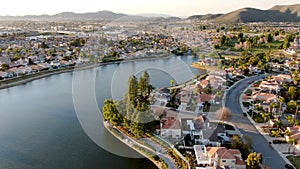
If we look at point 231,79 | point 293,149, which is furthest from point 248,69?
point 293,149

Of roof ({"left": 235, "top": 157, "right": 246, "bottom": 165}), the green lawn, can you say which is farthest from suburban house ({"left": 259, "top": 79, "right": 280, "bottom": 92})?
roof ({"left": 235, "top": 157, "right": 246, "bottom": 165})

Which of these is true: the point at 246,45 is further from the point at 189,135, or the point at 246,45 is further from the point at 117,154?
the point at 117,154

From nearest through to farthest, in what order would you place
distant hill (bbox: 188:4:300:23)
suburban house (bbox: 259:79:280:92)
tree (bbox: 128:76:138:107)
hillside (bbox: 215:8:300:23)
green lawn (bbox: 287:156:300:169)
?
green lawn (bbox: 287:156:300:169)
tree (bbox: 128:76:138:107)
suburban house (bbox: 259:79:280:92)
hillside (bbox: 215:8:300:23)
distant hill (bbox: 188:4:300:23)

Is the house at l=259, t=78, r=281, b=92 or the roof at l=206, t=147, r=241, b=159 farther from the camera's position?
the house at l=259, t=78, r=281, b=92

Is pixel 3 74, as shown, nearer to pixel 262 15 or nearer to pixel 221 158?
pixel 221 158

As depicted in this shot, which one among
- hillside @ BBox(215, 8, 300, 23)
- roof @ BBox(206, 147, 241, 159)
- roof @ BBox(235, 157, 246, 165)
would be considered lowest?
roof @ BBox(235, 157, 246, 165)

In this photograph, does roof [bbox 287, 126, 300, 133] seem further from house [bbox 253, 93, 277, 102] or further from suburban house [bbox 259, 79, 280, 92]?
suburban house [bbox 259, 79, 280, 92]
